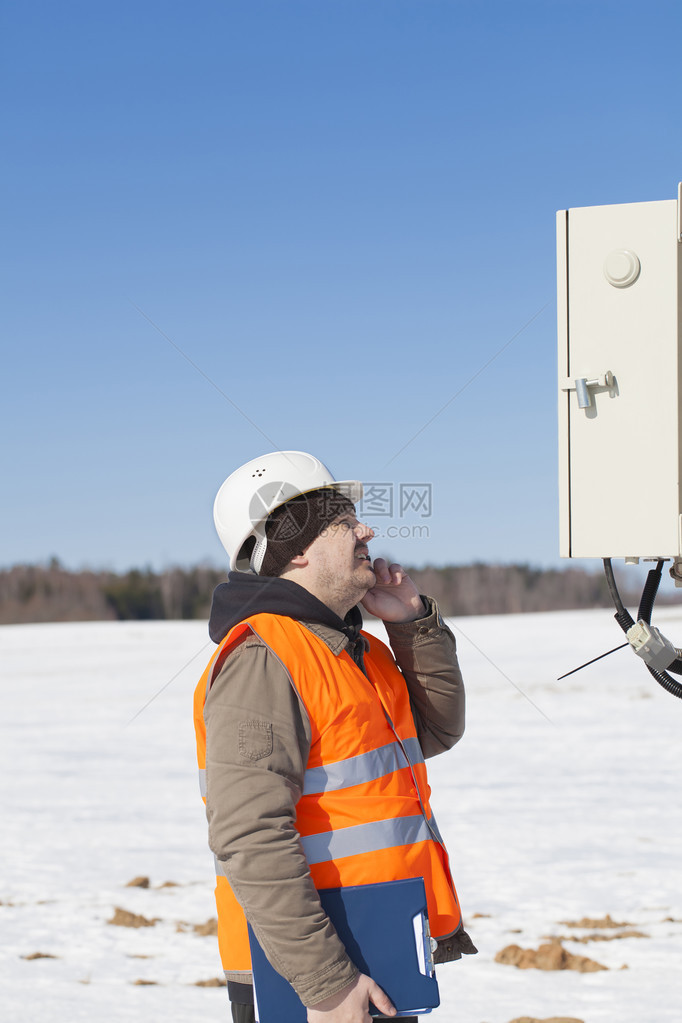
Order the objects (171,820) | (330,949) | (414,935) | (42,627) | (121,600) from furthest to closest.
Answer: (121,600) → (42,627) → (171,820) → (414,935) → (330,949)

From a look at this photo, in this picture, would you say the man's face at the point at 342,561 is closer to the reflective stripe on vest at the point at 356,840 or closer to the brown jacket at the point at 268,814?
the brown jacket at the point at 268,814

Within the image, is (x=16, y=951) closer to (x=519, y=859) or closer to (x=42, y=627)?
(x=519, y=859)

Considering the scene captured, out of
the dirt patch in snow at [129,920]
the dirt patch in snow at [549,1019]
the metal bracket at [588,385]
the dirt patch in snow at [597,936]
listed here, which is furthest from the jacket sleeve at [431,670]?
the dirt patch in snow at [129,920]

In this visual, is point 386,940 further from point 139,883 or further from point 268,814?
point 139,883

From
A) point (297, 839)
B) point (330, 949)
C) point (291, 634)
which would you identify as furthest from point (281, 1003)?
point (291, 634)

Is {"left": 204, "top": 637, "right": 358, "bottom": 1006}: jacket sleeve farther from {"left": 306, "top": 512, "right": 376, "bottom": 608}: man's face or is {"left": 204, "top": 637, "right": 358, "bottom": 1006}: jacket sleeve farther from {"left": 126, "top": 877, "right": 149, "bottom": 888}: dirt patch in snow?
{"left": 126, "top": 877, "right": 149, "bottom": 888}: dirt patch in snow

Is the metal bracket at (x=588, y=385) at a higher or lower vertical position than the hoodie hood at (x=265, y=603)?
higher

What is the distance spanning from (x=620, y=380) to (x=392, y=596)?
2.72 ft

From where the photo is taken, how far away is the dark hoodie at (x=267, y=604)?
7.77 ft

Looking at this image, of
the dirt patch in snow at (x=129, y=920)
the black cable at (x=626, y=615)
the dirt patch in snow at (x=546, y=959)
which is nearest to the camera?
the black cable at (x=626, y=615)

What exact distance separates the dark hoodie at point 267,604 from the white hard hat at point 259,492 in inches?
4.4

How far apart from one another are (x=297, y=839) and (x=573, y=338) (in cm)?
134

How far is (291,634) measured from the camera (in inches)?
89.7

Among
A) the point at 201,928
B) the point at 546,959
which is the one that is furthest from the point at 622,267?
the point at 201,928
